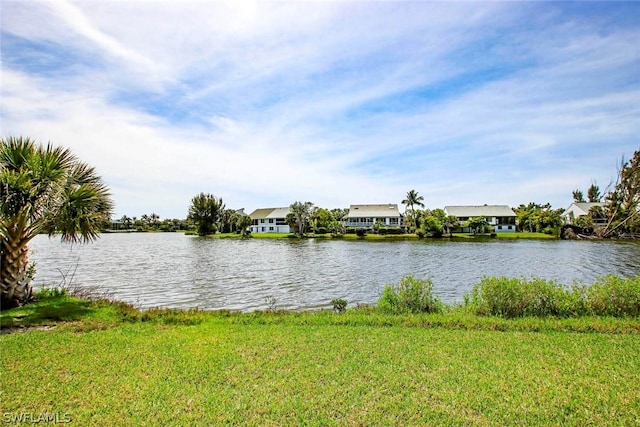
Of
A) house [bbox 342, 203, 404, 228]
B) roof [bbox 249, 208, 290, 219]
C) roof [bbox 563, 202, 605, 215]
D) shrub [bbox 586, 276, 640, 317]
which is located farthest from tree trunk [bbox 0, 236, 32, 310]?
roof [bbox 563, 202, 605, 215]

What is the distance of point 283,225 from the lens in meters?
93.9

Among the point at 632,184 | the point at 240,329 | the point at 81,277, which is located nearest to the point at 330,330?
the point at 240,329

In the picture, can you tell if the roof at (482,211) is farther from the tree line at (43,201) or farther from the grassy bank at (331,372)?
the grassy bank at (331,372)

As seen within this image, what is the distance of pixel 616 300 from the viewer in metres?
10.4

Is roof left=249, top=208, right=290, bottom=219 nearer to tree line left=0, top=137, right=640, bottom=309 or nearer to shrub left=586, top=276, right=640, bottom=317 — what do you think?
tree line left=0, top=137, right=640, bottom=309

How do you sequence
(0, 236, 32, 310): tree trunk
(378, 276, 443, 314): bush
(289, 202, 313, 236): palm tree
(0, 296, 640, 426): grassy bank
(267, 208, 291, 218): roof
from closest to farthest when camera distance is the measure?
1. (0, 296, 640, 426): grassy bank
2. (0, 236, 32, 310): tree trunk
3. (378, 276, 443, 314): bush
4. (289, 202, 313, 236): palm tree
5. (267, 208, 291, 218): roof

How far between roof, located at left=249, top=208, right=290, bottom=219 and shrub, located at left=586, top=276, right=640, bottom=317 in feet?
276

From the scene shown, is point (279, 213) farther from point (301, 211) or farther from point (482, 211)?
point (482, 211)

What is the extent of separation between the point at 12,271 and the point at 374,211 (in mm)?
78499

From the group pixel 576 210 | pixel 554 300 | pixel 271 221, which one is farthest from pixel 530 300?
pixel 271 221

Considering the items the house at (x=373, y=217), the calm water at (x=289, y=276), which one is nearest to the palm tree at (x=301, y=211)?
the house at (x=373, y=217)

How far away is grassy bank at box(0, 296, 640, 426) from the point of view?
15.3ft

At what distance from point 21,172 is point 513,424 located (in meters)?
12.4

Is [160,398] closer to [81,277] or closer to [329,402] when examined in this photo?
[329,402]
